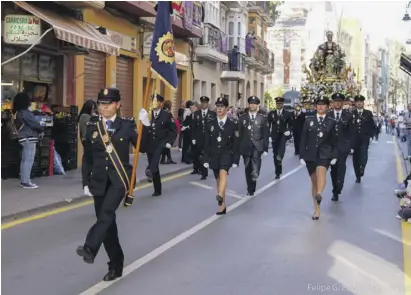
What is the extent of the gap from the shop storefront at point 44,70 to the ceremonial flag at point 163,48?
4642 millimetres

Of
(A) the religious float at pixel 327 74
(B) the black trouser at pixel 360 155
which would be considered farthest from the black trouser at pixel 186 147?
(A) the religious float at pixel 327 74

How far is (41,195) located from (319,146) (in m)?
4.85

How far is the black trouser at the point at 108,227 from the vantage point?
628 centimetres

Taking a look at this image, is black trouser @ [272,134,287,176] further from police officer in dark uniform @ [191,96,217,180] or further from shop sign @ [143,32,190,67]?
shop sign @ [143,32,190,67]

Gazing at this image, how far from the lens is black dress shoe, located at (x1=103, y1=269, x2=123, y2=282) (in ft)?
21.4

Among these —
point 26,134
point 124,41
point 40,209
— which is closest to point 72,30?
point 26,134

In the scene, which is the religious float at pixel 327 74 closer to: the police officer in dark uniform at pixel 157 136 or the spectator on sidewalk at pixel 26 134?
the police officer in dark uniform at pixel 157 136

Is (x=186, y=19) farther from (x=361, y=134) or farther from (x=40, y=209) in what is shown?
(x=40, y=209)

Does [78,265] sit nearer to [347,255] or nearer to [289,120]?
[347,255]

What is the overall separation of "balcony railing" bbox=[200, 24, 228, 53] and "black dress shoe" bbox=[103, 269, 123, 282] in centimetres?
2577

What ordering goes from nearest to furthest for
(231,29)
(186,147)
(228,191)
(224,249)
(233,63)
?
1. (224,249)
2. (228,191)
3. (186,147)
4. (233,63)
5. (231,29)

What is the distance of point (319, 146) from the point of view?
10789mm

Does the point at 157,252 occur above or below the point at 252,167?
below

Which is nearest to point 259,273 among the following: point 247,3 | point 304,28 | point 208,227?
point 208,227
